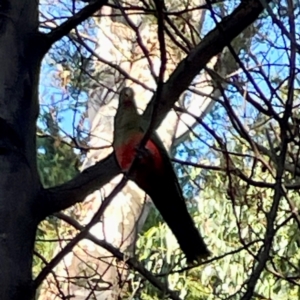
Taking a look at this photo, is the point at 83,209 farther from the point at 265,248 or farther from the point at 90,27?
the point at 265,248

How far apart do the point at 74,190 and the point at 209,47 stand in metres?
0.36

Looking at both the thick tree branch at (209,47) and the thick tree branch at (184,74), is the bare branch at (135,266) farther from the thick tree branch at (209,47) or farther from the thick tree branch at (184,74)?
the thick tree branch at (209,47)

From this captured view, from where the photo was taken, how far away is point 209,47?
1474mm

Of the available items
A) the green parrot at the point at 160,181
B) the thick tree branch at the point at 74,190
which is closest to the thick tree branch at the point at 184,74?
the thick tree branch at the point at 74,190

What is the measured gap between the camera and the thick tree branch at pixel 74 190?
1.47 meters

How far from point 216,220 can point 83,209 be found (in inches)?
34.3

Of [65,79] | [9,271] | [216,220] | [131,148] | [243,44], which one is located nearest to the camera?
[9,271]

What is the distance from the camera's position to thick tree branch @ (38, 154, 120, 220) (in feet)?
4.83

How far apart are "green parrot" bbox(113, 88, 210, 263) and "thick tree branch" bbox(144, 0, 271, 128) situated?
20 cm

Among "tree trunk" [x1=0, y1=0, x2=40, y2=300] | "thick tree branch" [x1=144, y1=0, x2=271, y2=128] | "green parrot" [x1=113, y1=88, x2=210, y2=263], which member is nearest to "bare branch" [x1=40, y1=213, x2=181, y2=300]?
"green parrot" [x1=113, y1=88, x2=210, y2=263]

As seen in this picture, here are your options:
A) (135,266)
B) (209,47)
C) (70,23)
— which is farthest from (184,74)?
(135,266)

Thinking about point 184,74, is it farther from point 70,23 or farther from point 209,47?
point 70,23

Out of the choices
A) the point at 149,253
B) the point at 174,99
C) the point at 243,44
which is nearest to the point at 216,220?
the point at 149,253

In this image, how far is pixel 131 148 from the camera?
1.74 m
